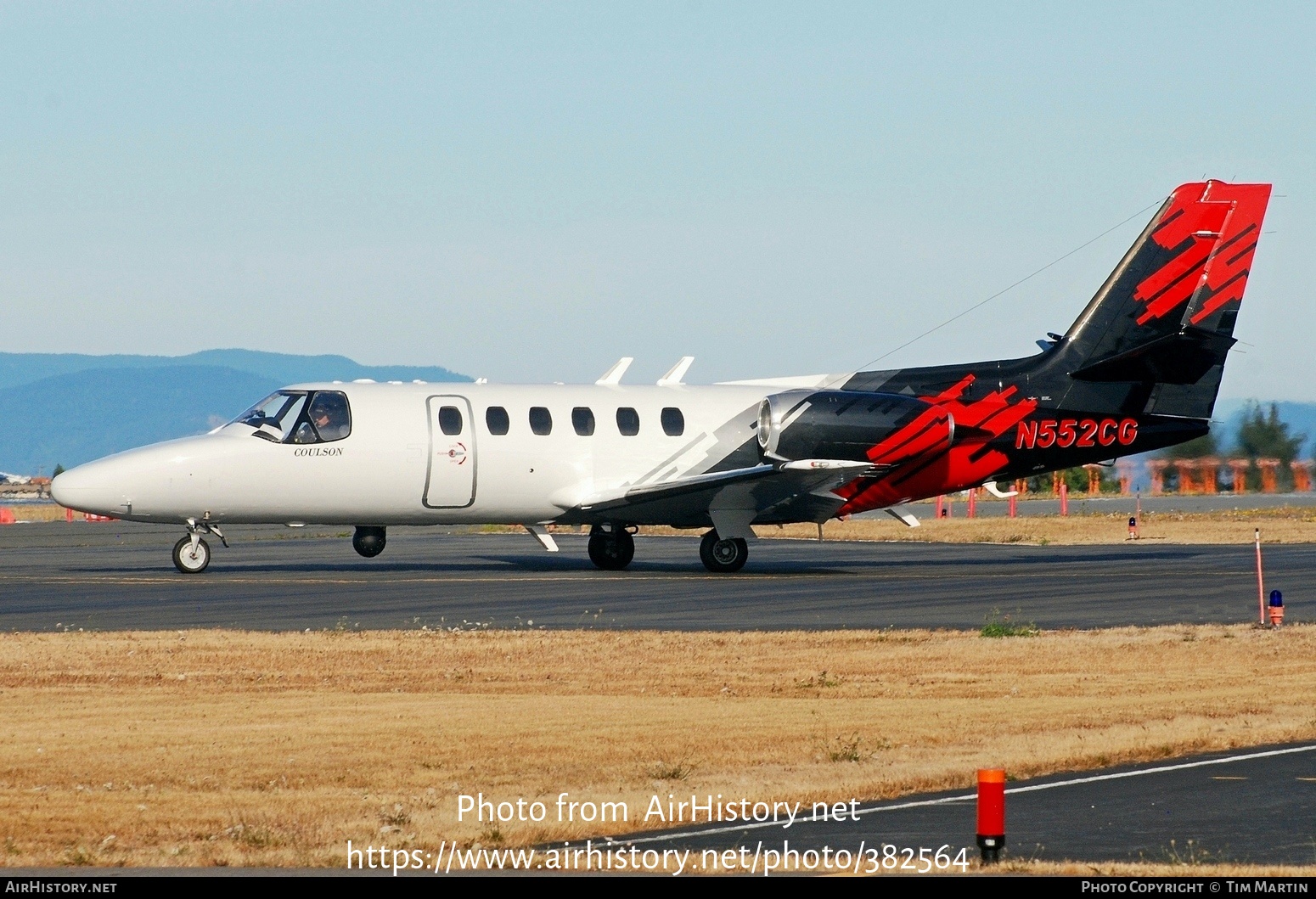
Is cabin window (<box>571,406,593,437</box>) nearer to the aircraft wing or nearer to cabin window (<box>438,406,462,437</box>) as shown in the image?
the aircraft wing

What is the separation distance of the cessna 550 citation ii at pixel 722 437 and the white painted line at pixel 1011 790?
1749 cm

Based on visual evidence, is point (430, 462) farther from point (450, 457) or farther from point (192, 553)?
point (192, 553)

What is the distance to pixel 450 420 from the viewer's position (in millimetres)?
30578

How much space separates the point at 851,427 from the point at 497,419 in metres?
6.45

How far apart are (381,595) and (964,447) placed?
1190 cm

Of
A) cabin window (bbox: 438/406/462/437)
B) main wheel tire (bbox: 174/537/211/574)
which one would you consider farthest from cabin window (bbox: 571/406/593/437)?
main wheel tire (bbox: 174/537/211/574)

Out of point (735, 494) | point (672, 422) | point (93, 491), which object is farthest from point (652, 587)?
point (93, 491)

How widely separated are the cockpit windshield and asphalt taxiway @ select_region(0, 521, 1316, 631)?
8.24 feet

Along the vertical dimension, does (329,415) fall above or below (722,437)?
above

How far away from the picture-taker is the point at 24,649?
18.4 meters

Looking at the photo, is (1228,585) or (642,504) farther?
(642,504)
